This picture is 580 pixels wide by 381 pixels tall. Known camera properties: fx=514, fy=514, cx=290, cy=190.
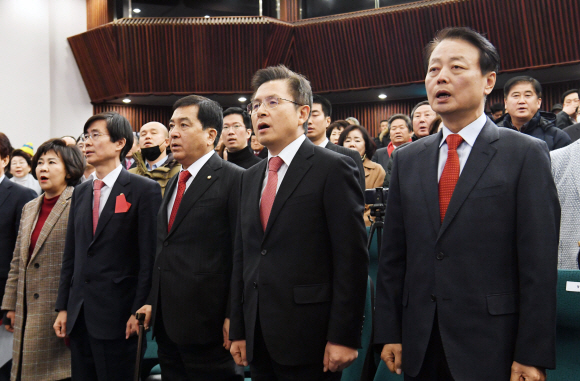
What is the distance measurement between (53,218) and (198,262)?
113 centimetres

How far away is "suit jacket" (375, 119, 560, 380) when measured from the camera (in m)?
1.24

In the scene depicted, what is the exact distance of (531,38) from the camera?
6.86m

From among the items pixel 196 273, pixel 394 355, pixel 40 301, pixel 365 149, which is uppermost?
pixel 365 149

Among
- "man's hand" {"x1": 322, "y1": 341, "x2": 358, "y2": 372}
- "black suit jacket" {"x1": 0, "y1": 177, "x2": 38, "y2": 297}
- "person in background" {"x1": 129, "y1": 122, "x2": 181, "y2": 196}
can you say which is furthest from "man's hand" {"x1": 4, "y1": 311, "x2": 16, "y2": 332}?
"man's hand" {"x1": 322, "y1": 341, "x2": 358, "y2": 372}

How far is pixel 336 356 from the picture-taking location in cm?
146

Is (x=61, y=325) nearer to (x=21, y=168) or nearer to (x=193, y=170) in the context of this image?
(x=193, y=170)

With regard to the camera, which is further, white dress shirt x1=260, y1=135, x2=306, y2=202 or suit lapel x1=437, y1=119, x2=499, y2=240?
white dress shirt x1=260, y1=135, x2=306, y2=202

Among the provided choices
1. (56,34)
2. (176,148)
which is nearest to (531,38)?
(176,148)

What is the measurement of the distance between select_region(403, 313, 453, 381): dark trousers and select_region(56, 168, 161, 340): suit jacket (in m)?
1.25

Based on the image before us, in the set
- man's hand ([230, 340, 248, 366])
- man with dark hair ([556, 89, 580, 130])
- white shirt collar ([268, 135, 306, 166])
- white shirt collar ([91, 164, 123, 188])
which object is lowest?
man's hand ([230, 340, 248, 366])

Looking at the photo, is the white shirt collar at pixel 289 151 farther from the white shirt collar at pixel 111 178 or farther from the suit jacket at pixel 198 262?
the white shirt collar at pixel 111 178

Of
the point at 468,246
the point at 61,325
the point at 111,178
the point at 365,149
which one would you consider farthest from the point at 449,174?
the point at 365,149

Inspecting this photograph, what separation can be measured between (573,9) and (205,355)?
6.65 meters

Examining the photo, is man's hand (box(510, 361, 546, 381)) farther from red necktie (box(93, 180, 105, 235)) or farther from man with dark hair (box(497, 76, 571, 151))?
man with dark hair (box(497, 76, 571, 151))
